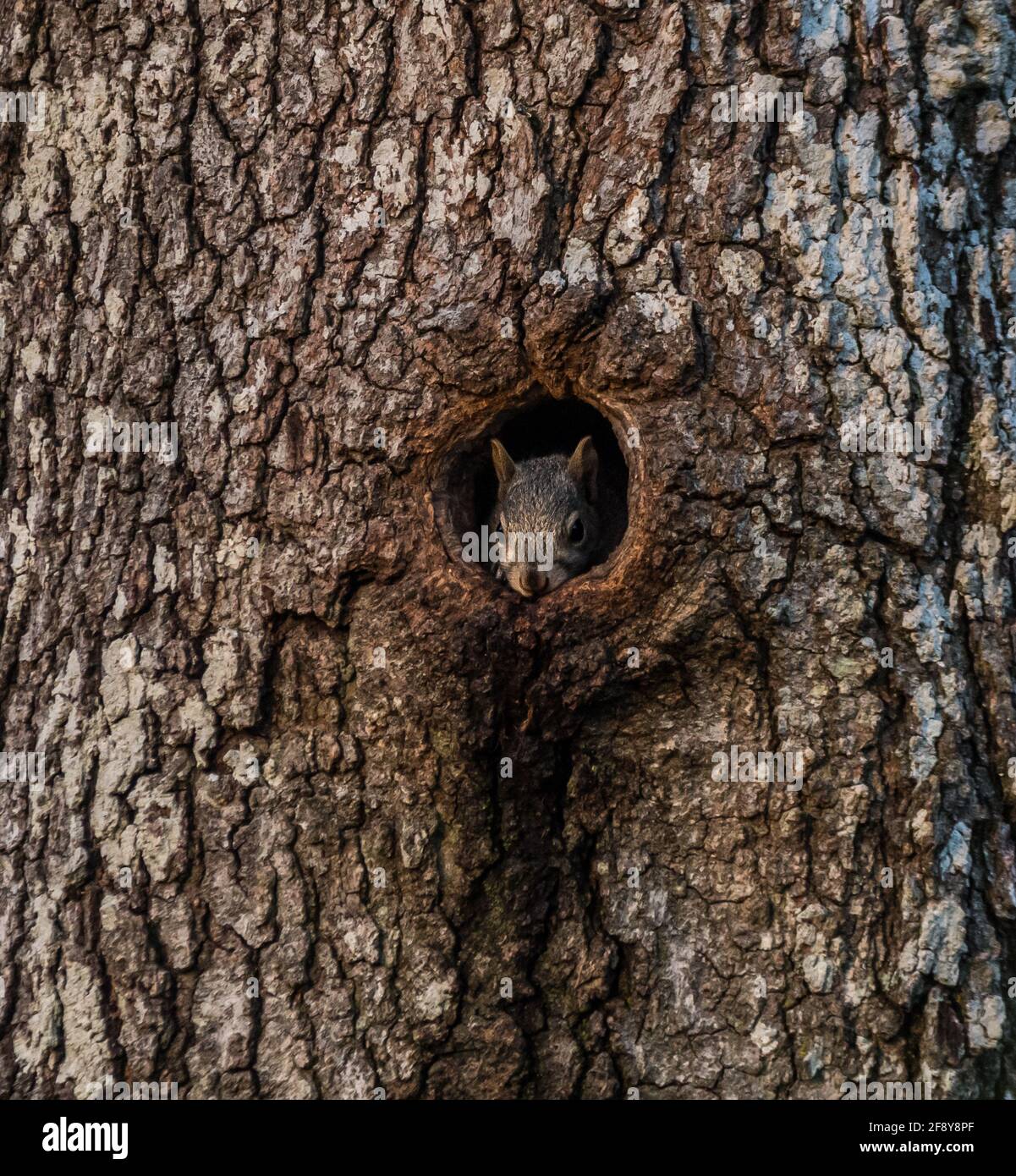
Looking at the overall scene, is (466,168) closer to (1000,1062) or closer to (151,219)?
(151,219)

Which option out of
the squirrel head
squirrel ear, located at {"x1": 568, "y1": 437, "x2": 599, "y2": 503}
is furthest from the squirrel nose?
squirrel ear, located at {"x1": 568, "y1": 437, "x2": 599, "y2": 503}

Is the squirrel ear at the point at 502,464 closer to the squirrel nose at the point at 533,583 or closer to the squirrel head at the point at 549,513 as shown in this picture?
the squirrel head at the point at 549,513

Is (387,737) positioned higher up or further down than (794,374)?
Answer: further down

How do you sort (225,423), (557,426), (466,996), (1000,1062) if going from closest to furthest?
(1000,1062)
(466,996)
(225,423)
(557,426)

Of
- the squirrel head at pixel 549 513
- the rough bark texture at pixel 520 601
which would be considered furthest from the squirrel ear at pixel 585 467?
the rough bark texture at pixel 520 601

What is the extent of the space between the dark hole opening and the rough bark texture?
0.34 ft

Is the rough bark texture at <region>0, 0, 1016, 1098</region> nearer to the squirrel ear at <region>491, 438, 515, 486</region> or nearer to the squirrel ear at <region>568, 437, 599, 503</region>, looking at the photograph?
the squirrel ear at <region>491, 438, 515, 486</region>

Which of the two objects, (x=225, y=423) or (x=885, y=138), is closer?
(x=885, y=138)

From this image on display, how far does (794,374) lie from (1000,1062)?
1621mm

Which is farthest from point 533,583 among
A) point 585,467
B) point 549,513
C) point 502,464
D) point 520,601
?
point 585,467

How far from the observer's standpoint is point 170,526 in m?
2.98

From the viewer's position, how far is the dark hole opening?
3.04 meters
